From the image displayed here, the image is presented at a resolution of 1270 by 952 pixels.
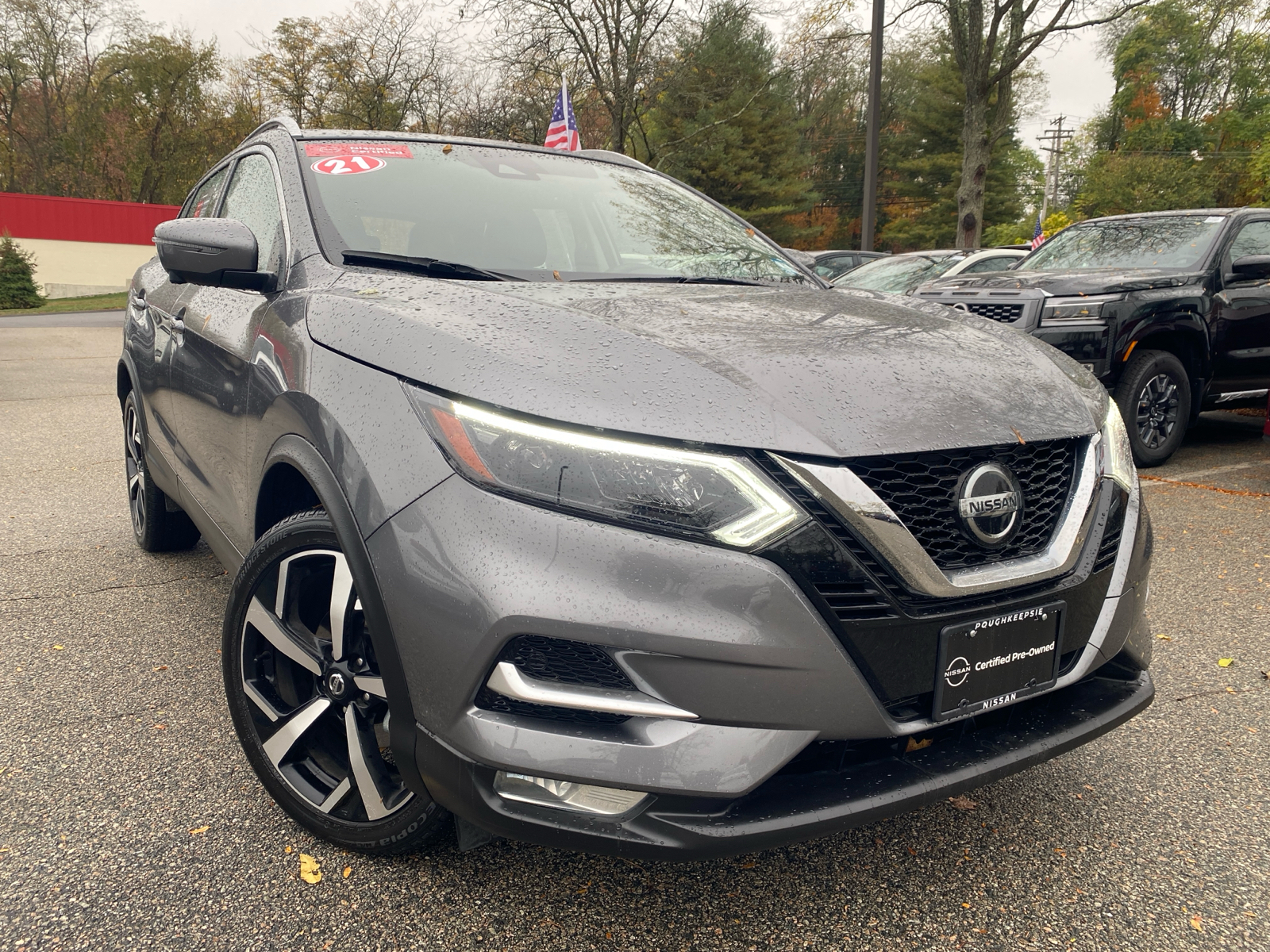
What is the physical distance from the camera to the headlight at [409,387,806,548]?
148 cm

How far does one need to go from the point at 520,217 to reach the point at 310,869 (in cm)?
180

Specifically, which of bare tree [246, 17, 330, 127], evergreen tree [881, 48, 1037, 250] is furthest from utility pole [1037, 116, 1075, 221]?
bare tree [246, 17, 330, 127]

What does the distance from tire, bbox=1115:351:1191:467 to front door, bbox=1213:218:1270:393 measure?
0.40 meters

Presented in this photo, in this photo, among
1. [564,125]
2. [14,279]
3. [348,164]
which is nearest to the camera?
[348,164]

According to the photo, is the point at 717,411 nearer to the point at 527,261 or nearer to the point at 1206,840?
the point at 527,261

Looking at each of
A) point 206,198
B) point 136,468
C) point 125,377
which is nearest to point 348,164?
point 206,198

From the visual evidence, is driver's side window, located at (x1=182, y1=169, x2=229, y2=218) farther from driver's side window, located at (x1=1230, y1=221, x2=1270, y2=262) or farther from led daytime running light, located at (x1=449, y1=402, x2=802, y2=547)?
driver's side window, located at (x1=1230, y1=221, x2=1270, y2=262)

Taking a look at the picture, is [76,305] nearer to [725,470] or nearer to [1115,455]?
[725,470]

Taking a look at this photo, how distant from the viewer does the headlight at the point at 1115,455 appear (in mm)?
1905

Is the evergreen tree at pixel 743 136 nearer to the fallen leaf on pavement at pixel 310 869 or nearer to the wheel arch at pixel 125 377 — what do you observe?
the wheel arch at pixel 125 377

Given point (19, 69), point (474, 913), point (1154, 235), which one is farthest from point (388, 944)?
point (19, 69)

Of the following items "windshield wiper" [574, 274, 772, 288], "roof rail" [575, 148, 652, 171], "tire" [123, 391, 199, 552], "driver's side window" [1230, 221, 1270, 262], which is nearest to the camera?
"windshield wiper" [574, 274, 772, 288]

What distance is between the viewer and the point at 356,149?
2.76 metres

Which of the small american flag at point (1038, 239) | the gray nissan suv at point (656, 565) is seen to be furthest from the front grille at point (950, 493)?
the small american flag at point (1038, 239)
